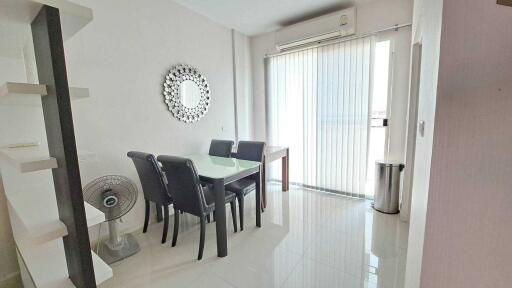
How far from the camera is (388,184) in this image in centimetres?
255

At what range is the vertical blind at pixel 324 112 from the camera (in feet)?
9.47

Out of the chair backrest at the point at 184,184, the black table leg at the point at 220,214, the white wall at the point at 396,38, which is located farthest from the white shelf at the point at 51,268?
the white wall at the point at 396,38

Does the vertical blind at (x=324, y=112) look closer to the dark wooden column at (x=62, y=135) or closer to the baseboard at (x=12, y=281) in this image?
the dark wooden column at (x=62, y=135)

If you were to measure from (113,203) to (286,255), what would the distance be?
61.8 inches

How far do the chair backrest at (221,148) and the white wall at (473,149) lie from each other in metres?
2.37

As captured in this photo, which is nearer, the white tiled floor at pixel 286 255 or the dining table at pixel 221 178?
the white tiled floor at pixel 286 255

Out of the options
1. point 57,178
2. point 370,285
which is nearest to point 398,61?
point 370,285

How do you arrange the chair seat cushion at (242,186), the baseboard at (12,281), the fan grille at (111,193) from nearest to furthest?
1. the baseboard at (12,281)
2. the fan grille at (111,193)
3. the chair seat cushion at (242,186)

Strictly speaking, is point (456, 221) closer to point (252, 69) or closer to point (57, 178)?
point (57, 178)

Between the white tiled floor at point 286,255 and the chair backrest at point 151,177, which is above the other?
the chair backrest at point 151,177

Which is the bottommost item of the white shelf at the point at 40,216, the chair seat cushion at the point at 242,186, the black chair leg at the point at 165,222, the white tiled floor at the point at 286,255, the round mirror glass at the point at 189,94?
the white tiled floor at the point at 286,255

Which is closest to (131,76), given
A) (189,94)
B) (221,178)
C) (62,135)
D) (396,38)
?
(189,94)

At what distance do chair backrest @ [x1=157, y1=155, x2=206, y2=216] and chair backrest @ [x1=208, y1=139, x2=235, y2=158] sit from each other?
3.47 feet

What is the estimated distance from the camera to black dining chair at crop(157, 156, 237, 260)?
1752mm
